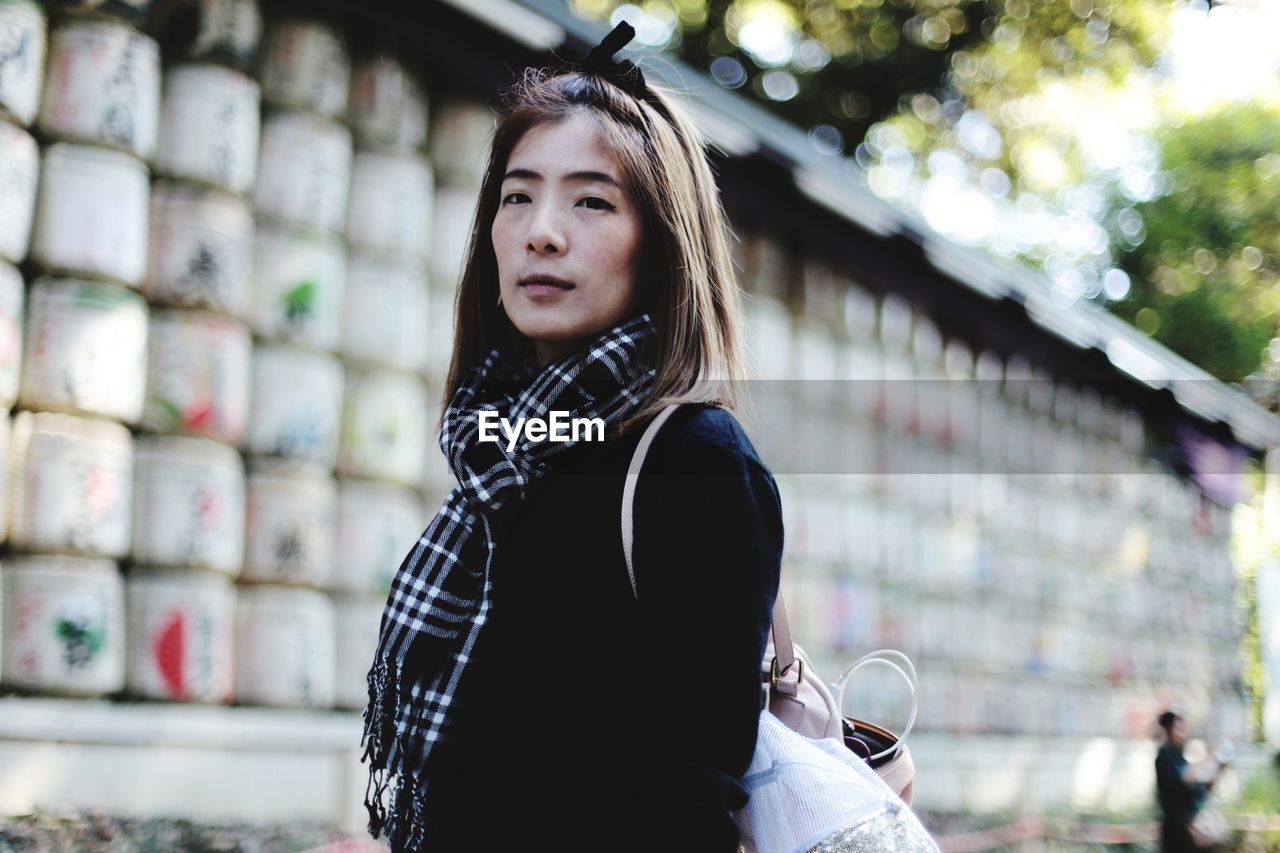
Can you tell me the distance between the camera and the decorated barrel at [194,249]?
12.6 ft

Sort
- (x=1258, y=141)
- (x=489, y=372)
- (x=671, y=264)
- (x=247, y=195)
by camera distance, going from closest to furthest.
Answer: (x=671, y=264)
(x=489, y=372)
(x=247, y=195)
(x=1258, y=141)

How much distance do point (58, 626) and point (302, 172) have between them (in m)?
1.73

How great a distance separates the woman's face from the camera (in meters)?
1.42

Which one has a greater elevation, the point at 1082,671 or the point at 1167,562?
the point at 1167,562

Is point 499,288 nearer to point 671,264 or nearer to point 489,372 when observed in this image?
point 489,372

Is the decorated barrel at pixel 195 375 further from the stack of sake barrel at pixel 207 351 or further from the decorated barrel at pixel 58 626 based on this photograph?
the decorated barrel at pixel 58 626

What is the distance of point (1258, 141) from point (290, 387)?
1838 centimetres

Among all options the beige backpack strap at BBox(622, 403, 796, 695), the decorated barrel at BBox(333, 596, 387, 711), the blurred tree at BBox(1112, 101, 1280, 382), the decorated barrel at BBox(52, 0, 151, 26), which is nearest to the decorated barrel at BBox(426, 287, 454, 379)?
the decorated barrel at BBox(333, 596, 387, 711)

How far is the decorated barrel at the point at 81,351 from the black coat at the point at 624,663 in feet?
8.85

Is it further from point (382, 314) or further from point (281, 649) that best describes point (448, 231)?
point (281, 649)

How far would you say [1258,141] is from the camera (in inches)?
726

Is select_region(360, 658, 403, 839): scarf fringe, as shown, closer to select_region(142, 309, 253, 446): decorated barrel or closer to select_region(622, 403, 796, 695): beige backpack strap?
select_region(622, 403, 796, 695): beige backpack strap

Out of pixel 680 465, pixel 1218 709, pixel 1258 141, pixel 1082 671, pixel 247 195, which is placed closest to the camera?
pixel 680 465

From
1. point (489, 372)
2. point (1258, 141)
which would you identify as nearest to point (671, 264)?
point (489, 372)
